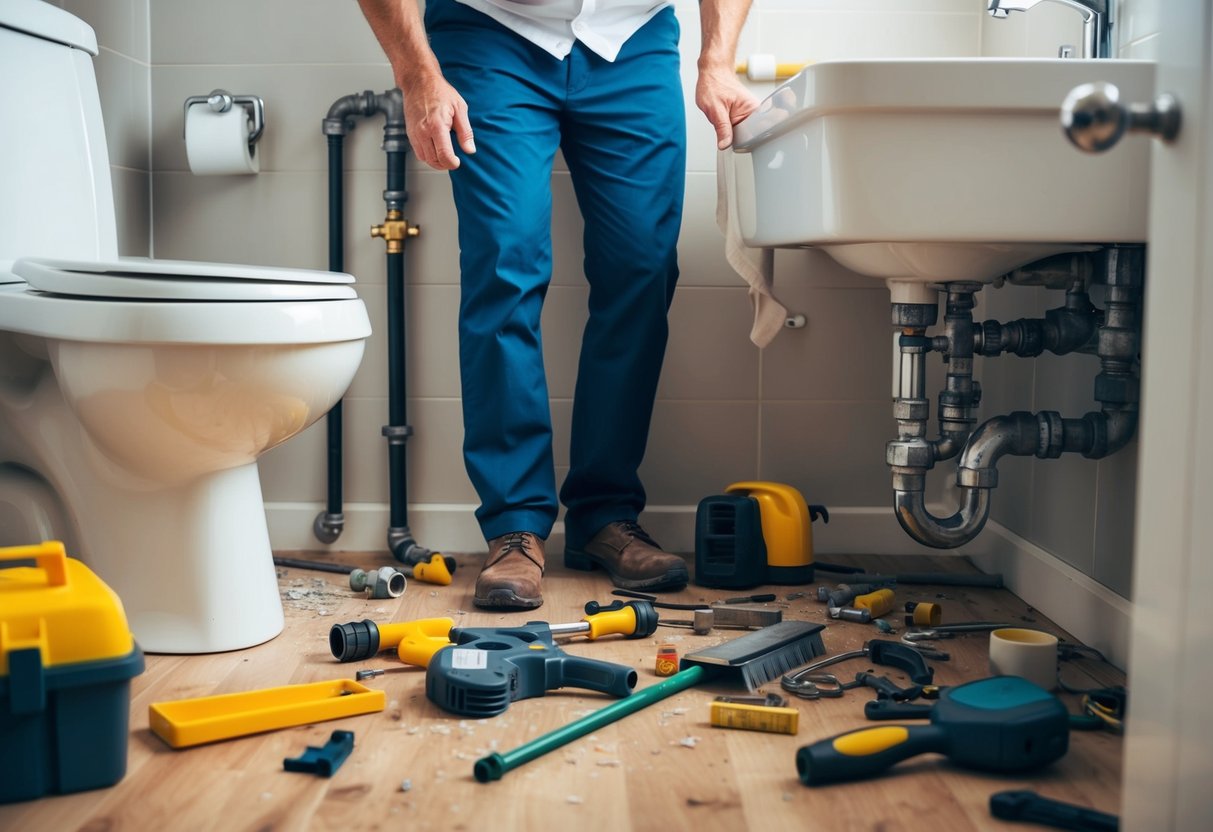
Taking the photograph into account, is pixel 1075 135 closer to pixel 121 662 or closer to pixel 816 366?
pixel 121 662

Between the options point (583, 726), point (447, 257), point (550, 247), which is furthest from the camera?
point (447, 257)

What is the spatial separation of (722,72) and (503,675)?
3.38ft

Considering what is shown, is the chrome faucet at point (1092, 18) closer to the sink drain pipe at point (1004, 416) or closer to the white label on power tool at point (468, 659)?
the sink drain pipe at point (1004, 416)

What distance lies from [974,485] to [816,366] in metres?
0.64

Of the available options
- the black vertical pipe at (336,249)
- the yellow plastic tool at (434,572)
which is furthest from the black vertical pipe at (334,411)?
the yellow plastic tool at (434,572)

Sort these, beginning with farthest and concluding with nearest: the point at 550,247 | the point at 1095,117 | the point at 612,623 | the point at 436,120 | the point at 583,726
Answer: the point at 550,247, the point at 436,120, the point at 612,623, the point at 583,726, the point at 1095,117

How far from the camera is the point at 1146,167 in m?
1.32

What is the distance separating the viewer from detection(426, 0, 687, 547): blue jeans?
183 cm

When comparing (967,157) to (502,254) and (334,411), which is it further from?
(334,411)

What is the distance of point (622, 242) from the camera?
6.38 ft

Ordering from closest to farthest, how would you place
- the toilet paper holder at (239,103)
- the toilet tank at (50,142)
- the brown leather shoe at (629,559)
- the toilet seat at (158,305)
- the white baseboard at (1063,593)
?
the toilet seat at (158,305)
the white baseboard at (1063,593)
the toilet tank at (50,142)
the brown leather shoe at (629,559)
the toilet paper holder at (239,103)

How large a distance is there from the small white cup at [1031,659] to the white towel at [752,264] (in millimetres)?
743

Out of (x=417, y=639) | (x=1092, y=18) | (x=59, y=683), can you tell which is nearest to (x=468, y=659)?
(x=417, y=639)

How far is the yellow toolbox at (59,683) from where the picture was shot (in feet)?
3.33
